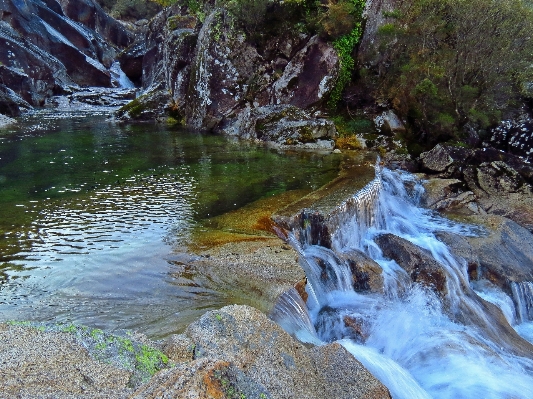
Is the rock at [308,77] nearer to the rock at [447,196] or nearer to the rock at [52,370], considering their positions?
the rock at [447,196]

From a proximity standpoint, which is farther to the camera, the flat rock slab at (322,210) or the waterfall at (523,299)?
the flat rock slab at (322,210)

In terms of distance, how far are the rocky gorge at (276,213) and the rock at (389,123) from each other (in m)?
0.06

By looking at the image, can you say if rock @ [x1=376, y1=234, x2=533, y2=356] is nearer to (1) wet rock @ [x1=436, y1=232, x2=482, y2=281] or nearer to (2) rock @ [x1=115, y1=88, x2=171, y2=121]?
(1) wet rock @ [x1=436, y1=232, x2=482, y2=281]

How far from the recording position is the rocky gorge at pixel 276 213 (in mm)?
3359

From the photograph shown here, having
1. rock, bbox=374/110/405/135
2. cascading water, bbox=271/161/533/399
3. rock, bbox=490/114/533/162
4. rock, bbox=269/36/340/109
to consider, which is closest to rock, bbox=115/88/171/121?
rock, bbox=269/36/340/109

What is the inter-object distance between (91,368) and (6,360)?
622 mm

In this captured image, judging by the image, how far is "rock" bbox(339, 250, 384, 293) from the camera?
7566 mm

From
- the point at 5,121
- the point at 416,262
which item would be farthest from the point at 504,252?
the point at 5,121

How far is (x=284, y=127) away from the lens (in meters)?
17.8

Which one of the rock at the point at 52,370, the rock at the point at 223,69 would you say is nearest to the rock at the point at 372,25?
the rock at the point at 223,69

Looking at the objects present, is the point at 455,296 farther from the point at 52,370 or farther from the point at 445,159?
the point at 445,159

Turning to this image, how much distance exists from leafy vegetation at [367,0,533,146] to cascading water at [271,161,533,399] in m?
7.54

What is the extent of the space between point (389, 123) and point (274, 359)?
15.3 meters

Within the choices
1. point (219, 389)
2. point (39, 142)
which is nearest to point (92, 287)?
point (219, 389)
